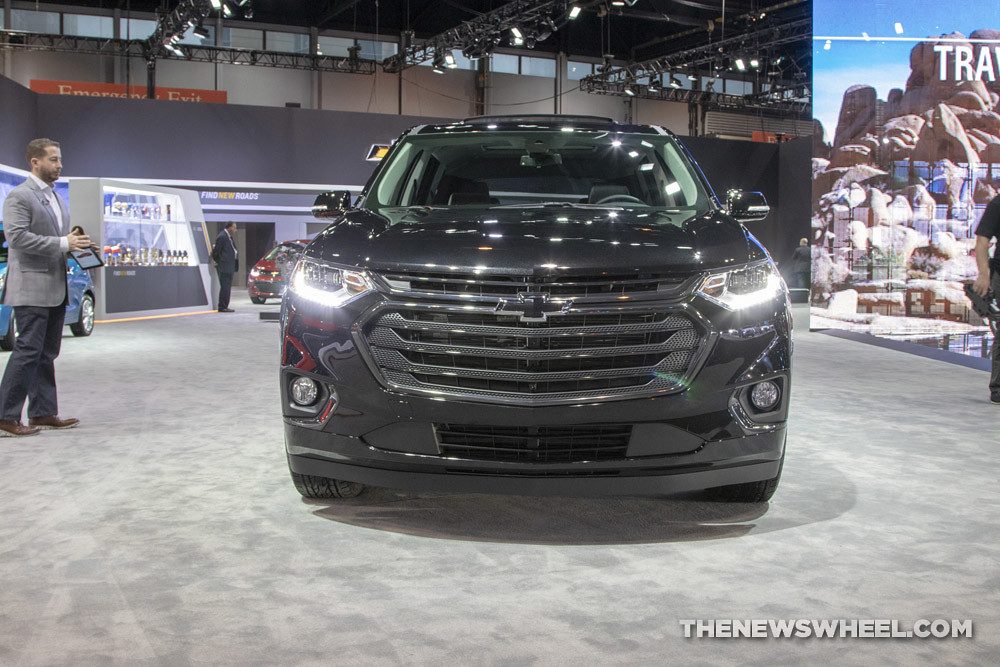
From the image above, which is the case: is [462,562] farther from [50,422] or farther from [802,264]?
[802,264]

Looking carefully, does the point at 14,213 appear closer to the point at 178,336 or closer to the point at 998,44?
the point at 178,336

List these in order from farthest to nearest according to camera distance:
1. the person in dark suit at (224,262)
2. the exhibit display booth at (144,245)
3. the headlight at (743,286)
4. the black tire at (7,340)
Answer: the person in dark suit at (224,262), the exhibit display booth at (144,245), the black tire at (7,340), the headlight at (743,286)

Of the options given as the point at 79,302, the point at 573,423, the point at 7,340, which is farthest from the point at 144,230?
the point at 573,423

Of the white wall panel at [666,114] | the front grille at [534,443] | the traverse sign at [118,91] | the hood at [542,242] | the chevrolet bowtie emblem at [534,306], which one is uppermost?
the white wall panel at [666,114]

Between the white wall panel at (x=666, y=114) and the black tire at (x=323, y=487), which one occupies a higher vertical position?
the white wall panel at (x=666, y=114)

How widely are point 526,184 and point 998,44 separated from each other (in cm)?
822

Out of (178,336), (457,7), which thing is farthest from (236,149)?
(178,336)

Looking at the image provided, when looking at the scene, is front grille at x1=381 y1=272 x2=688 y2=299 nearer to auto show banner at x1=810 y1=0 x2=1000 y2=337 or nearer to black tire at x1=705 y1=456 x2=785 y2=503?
black tire at x1=705 y1=456 x2=785 y2=503

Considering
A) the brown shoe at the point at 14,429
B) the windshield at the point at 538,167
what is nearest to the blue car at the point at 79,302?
the brown shoe at the point at 14,429

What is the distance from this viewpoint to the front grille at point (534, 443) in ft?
10.7

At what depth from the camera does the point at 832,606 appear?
2.82 meters

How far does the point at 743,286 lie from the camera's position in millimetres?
3447

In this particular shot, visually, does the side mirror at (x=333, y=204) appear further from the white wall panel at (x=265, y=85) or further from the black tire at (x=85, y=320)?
the white wall panel at (x=265, y=85)

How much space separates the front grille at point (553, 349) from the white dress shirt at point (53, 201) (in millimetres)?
3003
